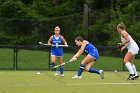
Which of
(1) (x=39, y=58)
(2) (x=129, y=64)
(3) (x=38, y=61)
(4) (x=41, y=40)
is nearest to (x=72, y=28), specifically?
(4) (x=41, y=40)

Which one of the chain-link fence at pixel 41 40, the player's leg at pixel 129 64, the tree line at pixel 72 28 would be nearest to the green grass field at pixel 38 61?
the chain-link fence at pixel 41 40

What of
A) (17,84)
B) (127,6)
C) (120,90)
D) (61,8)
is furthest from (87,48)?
(61,8)

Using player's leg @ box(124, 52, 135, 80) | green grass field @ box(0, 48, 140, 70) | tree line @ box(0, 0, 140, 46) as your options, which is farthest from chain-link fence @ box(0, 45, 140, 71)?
player's leg @ box(124, 52, 135, 80)

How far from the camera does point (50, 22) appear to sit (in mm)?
35000

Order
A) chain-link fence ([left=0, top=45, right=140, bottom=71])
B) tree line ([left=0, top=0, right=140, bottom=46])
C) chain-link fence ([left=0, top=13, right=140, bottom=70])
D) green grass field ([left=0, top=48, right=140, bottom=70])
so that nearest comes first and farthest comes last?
chain-link fence ([left=0, top=45, right=140, bottom=71]), green grass field ([left=0, top=48, right=140, bottom=70]), chain-link fence ([left=0, top=13, right=140, bottom=70]), tree line ([left=0, top=0, right=140, bottom=46])

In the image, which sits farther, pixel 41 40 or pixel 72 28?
pixel 72 28

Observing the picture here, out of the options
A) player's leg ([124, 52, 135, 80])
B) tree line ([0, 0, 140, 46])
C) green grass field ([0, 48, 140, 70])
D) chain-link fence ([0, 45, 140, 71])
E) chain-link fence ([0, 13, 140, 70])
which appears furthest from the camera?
tree line ([0, 0, 140, 46])

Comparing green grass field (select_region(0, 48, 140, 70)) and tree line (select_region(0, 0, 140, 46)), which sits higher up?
tree line (select_region(0, 0, 140, 46))

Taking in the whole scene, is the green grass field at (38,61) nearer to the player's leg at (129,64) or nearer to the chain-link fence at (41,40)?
the chain-link fence at (41,40)

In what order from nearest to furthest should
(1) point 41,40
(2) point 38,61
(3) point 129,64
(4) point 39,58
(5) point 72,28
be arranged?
(3) point 129,64
(2) point 38,61
(4) point 39,58
(1) point 41,40
(5) point 72,28

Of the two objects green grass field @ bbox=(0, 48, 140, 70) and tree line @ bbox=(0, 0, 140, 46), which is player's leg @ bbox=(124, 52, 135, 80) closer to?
green grass field @ bbox=(0, 48, 140, 70)

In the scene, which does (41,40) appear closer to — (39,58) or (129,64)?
(39,58)

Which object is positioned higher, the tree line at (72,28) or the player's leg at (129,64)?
the tree line at (72,28)

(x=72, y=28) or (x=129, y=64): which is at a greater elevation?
(x=72, y=28)
